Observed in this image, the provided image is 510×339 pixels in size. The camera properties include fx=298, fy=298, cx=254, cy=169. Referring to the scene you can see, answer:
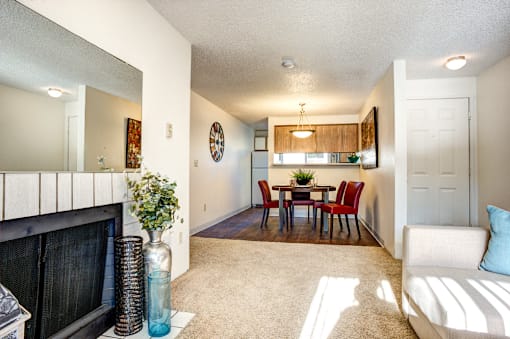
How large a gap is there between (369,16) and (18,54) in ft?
8.13

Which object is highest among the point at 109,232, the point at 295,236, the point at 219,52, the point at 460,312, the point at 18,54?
the point at 219,52

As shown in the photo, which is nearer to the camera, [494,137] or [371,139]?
[494,137]

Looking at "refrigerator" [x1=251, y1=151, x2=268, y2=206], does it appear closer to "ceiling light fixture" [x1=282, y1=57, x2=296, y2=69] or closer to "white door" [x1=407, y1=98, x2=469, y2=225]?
"white door" [x1=407, y1=98, x2=469, y2=225]

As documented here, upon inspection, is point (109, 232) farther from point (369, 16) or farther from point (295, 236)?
point (295, 236)

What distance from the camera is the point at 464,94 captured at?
13.7ft

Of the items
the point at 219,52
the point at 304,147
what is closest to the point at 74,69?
the point at 219,52

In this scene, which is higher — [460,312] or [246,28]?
[246,28]

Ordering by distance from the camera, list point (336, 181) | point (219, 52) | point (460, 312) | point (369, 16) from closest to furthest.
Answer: point (460, 312), point (369, 16), point (219, 52), point (336, 181)

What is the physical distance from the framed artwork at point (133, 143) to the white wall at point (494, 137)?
12.8 ft

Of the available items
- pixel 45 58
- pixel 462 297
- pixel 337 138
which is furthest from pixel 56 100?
pixel 337 138

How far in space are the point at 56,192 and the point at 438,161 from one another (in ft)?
15.0

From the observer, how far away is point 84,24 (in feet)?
5.63

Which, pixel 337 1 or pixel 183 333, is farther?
pixel 337 1

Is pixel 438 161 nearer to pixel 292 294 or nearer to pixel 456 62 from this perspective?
pixel 456 62
